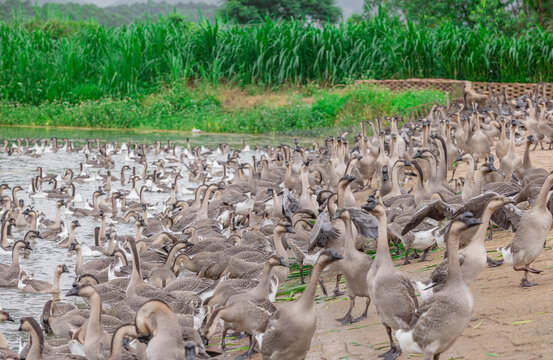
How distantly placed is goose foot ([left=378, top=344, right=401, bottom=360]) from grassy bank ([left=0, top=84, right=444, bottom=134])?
24.4m

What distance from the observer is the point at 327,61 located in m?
35.2

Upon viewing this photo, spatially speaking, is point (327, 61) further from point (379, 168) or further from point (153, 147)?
point (379, 168)

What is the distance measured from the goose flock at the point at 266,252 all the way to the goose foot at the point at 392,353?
0.01 m

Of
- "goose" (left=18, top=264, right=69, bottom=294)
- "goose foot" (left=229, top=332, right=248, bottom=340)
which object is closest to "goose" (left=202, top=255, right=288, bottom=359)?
"goose foot" (left=229, top=332, right=248, bottom=340)

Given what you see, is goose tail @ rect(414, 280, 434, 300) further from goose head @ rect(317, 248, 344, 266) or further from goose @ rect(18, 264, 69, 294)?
goose @ rect(18, 264, 69, 294)

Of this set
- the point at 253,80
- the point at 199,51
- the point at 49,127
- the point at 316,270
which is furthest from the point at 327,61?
the point at 316,270

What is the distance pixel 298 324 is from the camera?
674cm

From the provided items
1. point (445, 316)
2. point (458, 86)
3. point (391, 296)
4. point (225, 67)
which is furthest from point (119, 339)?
point (225, 67)

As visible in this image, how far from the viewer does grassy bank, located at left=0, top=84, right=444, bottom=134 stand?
106 ft

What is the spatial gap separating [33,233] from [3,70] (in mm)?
24816

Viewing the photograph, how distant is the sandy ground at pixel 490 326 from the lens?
6395mm

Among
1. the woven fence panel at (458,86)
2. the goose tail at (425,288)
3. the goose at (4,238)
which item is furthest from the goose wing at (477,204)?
the woven fence panel at (458,86)

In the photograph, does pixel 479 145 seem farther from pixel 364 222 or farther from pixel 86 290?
pixel 86 290

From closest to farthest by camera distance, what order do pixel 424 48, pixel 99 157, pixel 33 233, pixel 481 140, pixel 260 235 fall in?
pixel 260 235 → pixel 33 233 → pixel 481 140 → pixel 99 157 → pixel 424 48
